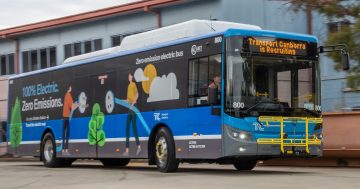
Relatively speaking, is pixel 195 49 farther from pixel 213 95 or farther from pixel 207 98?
pixel 213 95

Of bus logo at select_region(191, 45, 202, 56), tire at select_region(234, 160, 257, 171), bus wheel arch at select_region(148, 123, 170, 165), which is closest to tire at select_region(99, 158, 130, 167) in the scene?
bus wheel arch at select_region(148, 123, 170, 165)

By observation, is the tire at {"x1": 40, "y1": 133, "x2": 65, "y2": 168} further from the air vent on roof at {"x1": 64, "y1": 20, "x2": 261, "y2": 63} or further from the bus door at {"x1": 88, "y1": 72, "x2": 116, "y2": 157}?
the air vent on roof at {"x1": 64, "y1": 20, "x2": 261, "y2": 63}

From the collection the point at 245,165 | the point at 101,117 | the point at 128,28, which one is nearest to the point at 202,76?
the point at 245,165

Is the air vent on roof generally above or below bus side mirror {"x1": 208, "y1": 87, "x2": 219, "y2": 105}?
above

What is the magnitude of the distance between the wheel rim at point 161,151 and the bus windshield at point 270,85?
2.46 metres

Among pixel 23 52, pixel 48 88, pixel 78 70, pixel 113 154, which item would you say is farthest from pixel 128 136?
pixel 23 52

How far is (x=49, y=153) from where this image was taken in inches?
861

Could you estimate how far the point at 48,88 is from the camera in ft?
72.5

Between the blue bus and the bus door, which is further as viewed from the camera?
the bus door

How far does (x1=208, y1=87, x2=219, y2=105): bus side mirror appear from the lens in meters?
14.5

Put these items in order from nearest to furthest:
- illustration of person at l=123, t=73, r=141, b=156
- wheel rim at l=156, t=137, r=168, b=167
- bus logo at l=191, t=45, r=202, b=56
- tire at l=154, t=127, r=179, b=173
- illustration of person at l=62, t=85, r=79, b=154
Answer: bus logo at l=191, t=45, r=202, b=56 < tire at l=154, t=127, r=179, b=173 < wheel rim at l=156, t=137, r=168, b=167 < illustration of person at l=123, t=73, r=141, b=156 < illustration of person at l=62, t=85, r=79, b=154

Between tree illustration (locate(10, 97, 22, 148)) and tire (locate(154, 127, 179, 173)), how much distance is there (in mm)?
8820

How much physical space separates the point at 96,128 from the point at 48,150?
343cm

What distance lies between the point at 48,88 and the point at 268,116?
9883 mm
